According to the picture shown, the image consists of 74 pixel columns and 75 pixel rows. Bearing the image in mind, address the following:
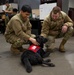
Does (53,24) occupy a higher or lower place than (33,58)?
higher

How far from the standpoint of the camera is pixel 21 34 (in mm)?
2834

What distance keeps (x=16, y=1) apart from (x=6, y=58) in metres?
4.78

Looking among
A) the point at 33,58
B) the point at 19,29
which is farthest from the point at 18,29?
the point at 33,58

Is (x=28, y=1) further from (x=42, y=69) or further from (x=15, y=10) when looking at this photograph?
(x=42, y=69)

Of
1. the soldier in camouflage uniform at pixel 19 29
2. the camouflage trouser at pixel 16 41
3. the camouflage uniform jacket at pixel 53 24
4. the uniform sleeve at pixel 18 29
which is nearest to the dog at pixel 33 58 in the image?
the soldier in camouflage uniform at pixel 19 29

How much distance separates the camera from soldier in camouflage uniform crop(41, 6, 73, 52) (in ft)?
10.4

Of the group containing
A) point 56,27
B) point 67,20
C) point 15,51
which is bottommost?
point 15,51

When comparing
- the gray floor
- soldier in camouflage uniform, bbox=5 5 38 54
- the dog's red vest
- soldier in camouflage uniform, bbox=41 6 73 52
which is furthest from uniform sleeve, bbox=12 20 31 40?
soldier in camouflage uniform, bbox=41 6 73 52

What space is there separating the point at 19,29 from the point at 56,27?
0.76 m

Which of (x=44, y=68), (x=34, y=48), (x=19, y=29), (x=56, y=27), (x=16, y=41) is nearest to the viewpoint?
(x=44, y=68)

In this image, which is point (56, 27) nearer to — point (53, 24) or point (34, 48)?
point (53, 24)

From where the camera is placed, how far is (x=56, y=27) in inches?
129

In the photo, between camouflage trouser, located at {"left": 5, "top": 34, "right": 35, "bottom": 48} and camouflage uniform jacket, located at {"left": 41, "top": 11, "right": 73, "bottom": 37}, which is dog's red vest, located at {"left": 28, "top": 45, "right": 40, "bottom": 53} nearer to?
camouflage trouser, located at {"left": 5, "top": 34, "right": 35, "bottom": 48}

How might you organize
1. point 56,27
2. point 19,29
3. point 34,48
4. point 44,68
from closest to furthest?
1. point 44,68
2. point 34,48
3. point 19,29
4. point 56,27
